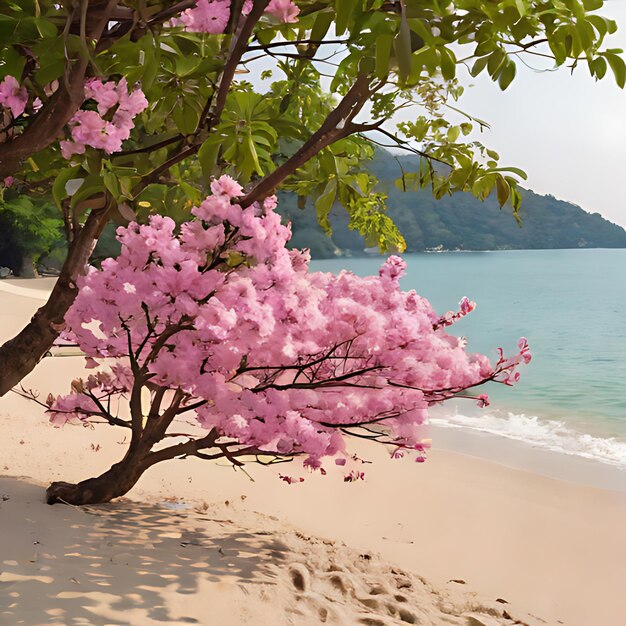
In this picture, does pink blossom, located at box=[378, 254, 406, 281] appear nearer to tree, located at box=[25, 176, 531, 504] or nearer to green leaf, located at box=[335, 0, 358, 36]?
tree, located at box=[25, 176, 531, 504]

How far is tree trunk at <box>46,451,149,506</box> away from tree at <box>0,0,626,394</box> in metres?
1.09

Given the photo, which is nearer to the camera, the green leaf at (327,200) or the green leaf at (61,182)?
the green leaf at (61,182)

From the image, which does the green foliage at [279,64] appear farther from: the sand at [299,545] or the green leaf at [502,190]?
the sand at [299,545]

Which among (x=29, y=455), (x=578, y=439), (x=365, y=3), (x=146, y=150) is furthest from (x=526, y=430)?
(x=365, y=3)

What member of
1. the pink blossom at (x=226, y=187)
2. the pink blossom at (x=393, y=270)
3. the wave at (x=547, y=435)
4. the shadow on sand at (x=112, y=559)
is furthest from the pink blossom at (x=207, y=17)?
the wave at (x=547, y=435)

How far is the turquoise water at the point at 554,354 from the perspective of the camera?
15281mm

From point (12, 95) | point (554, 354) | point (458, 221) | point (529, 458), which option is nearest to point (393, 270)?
point (12, 95)

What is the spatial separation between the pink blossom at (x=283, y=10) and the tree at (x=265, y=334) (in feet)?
2.57

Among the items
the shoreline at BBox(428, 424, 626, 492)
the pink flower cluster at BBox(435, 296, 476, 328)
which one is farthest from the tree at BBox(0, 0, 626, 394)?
the shoreline at BBox(428, 424, 626, 492)

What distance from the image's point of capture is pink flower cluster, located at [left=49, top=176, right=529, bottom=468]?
372 centimetres

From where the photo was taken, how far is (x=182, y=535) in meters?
4.98

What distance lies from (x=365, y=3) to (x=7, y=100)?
1819 mm

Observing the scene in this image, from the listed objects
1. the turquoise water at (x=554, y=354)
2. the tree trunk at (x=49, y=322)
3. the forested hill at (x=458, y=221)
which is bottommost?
the turquoise water at (x=554, y=354)

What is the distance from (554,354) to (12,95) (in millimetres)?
35435
